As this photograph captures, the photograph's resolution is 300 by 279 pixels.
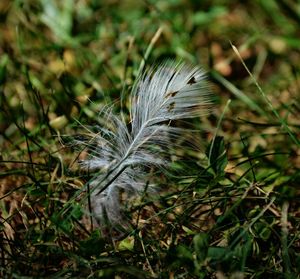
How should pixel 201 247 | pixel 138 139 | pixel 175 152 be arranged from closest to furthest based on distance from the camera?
pixel 201 247, pixel 138 139, pixel 175 152

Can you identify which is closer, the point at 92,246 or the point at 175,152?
the point at 92,246

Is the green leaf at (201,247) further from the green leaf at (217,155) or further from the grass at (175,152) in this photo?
the green leaf at (217,155)

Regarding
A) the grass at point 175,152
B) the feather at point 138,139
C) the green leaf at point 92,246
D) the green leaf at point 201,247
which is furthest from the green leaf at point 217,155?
the green leaf at point 92,246

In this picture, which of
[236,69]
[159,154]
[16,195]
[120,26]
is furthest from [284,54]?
[16,195]

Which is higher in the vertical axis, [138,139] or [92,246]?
[138,139]

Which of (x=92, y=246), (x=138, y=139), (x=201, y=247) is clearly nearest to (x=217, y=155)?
(x=138, y=139)

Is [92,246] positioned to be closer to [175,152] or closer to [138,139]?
[138,139]

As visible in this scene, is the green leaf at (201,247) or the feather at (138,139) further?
the feather at (138,139)
